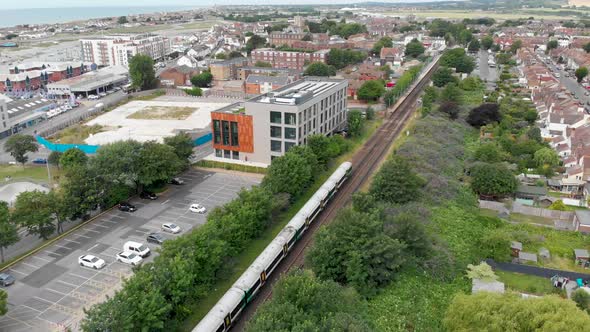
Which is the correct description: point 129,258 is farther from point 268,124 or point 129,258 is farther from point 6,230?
point 268,124

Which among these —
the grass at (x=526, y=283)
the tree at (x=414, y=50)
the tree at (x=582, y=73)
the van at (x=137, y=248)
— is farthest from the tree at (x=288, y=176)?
the tree at (x=414, y=50)

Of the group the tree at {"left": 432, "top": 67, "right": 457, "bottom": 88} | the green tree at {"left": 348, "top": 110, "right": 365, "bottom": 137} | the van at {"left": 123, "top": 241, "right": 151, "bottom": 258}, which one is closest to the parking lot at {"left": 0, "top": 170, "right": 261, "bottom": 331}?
the van at {"left": 123, "top": 241, "right": 151, "bottom": 258}

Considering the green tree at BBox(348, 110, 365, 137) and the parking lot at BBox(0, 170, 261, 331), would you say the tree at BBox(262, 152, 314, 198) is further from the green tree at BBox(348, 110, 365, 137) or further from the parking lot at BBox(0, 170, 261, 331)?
the green tree at BBox(348, 110, 365, 137)

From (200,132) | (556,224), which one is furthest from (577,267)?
(200,132)

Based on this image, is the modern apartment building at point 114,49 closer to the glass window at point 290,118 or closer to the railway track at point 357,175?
the railway track at point 357,175

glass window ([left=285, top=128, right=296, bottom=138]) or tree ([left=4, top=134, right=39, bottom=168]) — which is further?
tree ([left=4, top=134, right=39, bottom=168])
